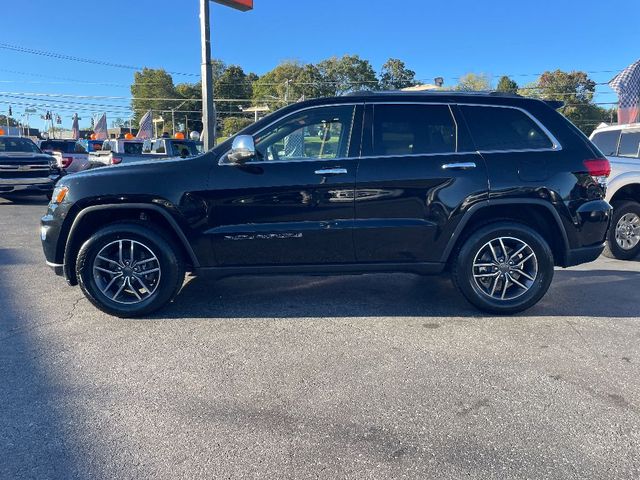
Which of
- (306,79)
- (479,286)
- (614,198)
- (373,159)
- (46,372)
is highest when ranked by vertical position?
(306,79)

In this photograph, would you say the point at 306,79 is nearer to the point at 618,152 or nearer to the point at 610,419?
the point at 618,152

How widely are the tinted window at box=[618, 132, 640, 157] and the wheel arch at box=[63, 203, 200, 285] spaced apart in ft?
23.7

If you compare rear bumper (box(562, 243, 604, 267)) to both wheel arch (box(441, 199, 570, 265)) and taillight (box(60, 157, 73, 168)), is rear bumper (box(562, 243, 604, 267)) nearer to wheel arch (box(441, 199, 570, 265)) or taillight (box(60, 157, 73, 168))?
wheel arch (box(441, 199, 570, 265))

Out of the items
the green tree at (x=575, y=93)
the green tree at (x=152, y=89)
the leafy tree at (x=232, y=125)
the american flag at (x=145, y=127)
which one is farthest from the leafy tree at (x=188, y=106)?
the green tree at (x=575, y=93)

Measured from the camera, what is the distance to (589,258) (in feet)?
14.4

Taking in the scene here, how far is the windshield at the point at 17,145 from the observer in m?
13.2

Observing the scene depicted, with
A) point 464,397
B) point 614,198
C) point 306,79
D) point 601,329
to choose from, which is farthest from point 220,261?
point 306,79

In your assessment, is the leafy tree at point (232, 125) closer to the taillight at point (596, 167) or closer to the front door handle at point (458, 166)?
the front door handle at point (458, 166)

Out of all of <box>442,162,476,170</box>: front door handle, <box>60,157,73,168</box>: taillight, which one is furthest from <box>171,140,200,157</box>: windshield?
<box>442,162,476,170</box>: front door handle

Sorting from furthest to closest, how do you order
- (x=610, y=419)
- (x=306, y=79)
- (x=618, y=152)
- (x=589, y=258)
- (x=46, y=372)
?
(x=306, y=79) < (x=618, y=152) < (x=589, y=258) < (x=46, y=372) < (x=610, y=419)

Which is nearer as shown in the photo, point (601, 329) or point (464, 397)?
point (464, 397)

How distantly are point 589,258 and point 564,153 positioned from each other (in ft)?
3.32

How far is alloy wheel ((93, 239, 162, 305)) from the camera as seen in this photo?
421 cm

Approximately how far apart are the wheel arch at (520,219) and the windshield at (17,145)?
1330cm
